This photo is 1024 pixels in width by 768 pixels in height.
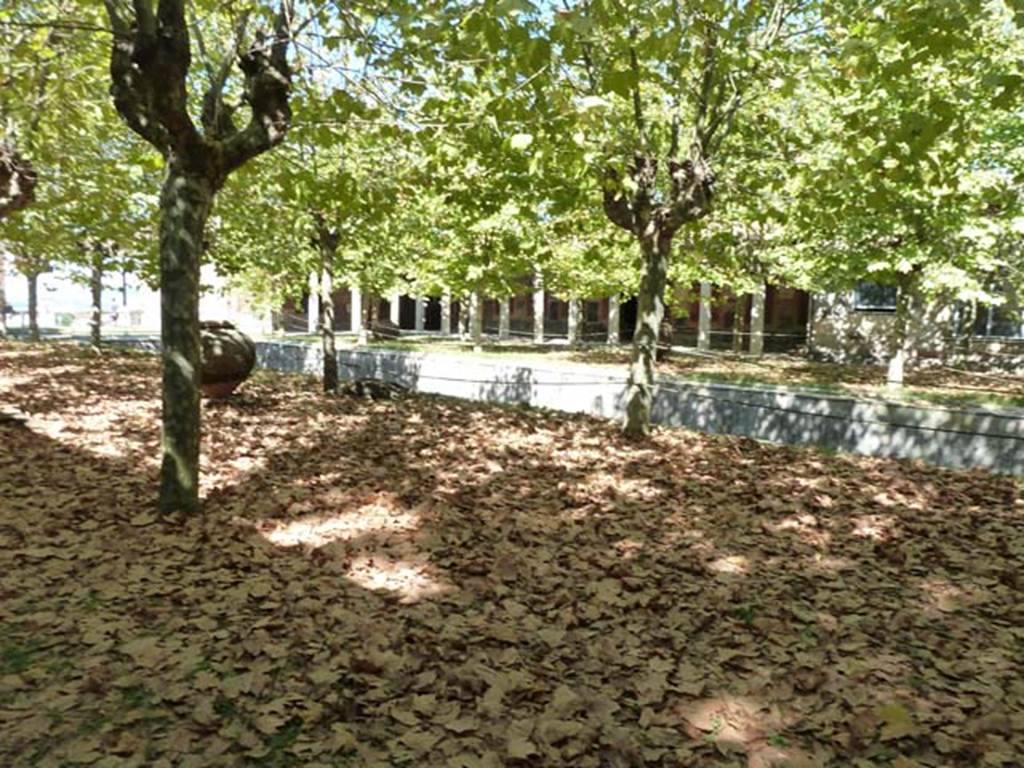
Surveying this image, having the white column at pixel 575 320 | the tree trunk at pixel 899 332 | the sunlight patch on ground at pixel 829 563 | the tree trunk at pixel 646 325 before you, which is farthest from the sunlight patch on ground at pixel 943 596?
the white column at pixel 575 320

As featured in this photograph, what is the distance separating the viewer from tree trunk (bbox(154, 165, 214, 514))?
5.41m

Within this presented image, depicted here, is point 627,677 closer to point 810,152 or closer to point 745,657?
point 745,657

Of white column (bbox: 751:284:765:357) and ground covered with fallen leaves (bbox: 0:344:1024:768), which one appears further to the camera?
white column (bbox: 751:284:765:357)

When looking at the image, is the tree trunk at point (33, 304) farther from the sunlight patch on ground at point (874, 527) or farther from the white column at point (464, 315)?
the sunlight patch on ground at point (874, 527)

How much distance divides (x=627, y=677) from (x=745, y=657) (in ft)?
2.45

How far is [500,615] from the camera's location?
4348mm

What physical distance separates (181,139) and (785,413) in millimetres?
9517

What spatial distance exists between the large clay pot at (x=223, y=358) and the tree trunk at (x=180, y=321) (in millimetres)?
5748

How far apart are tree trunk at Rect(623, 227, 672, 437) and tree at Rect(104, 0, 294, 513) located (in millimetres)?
5603

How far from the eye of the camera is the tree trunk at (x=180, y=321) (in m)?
5.41

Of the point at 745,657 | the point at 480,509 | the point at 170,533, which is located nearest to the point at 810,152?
the point at 480,509

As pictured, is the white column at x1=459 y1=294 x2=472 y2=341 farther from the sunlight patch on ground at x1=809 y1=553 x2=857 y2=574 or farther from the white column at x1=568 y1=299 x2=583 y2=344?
the sunlight patch on ground at x1=809 y1=553 x2=857 y2=574

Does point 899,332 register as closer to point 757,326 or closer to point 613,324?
point 757,326

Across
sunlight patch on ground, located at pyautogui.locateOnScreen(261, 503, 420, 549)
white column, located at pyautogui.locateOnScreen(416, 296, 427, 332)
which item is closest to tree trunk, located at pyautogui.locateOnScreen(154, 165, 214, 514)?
sunlight patch on ground, located at pyautogui.locateOnScreen(261, 503, 420, 549)
